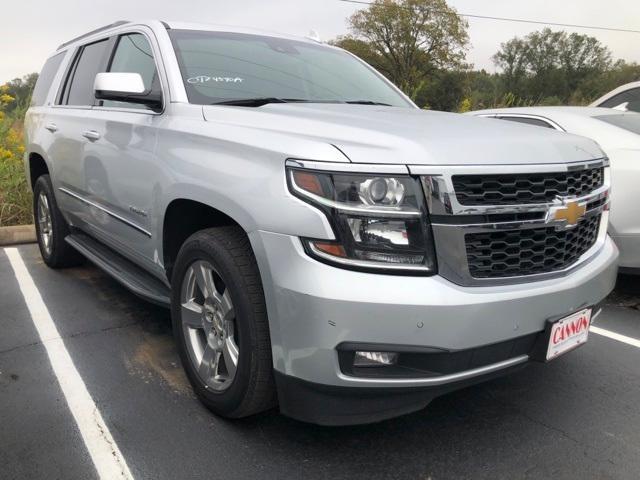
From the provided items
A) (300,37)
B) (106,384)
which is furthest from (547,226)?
(300,37)

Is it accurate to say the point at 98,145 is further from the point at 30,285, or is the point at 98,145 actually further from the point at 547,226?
the point at 547,226

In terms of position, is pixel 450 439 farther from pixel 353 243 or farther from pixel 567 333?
pixel 353 243

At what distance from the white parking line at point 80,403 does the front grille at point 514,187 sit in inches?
65.7

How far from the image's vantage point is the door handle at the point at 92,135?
358 cm

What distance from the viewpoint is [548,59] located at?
7075 centimetres

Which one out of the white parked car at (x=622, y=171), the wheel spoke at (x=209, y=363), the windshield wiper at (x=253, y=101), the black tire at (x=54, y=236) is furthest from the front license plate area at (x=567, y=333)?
the black tire at (x=54, y=236)

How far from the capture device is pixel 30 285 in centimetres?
468

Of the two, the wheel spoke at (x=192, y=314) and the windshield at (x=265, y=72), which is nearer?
the wheel spoke at (x=192, y=314)

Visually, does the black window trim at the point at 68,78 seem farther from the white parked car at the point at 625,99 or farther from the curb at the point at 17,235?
the white parked car at the point at 625,99

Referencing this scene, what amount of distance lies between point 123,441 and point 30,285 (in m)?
2.75

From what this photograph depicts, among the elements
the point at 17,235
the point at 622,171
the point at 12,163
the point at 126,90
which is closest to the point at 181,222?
the point at 126,90

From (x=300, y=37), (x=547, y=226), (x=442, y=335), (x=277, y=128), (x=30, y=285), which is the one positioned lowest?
(x=30, y=285)

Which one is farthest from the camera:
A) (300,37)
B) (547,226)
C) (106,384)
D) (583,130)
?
(583,130)

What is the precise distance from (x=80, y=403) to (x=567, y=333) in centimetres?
224
